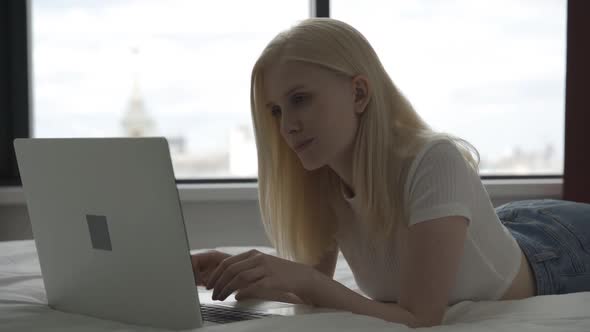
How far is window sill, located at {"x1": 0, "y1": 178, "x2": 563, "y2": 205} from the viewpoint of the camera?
269cm

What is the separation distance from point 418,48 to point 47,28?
5.26 ft

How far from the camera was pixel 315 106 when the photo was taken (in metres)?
1.22

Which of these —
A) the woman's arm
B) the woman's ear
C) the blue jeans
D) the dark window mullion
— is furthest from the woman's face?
the dark window mullion

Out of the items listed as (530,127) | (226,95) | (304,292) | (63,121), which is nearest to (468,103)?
(530,127)

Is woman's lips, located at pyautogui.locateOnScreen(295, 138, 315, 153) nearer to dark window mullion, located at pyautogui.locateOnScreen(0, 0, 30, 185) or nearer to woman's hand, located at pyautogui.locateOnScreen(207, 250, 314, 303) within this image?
woman's hand, located at pyautogui.locateOnScreen(207, 250, 314, 303)

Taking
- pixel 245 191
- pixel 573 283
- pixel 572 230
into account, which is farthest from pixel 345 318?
pixel 245 191

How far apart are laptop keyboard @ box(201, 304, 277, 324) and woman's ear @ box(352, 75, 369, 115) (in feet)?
1.42

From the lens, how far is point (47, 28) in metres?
2.94

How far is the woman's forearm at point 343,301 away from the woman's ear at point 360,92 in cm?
35

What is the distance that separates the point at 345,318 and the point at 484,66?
236cm

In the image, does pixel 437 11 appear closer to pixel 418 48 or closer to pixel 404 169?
pixel 418 48

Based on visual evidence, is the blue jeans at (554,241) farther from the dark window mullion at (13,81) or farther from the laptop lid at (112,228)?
the dark window mullion at (13,81)

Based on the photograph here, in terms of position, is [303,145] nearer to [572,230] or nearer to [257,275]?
[257,275]

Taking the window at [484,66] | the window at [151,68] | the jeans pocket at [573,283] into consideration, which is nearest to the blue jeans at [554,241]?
the jeans pocket at [573,283]
